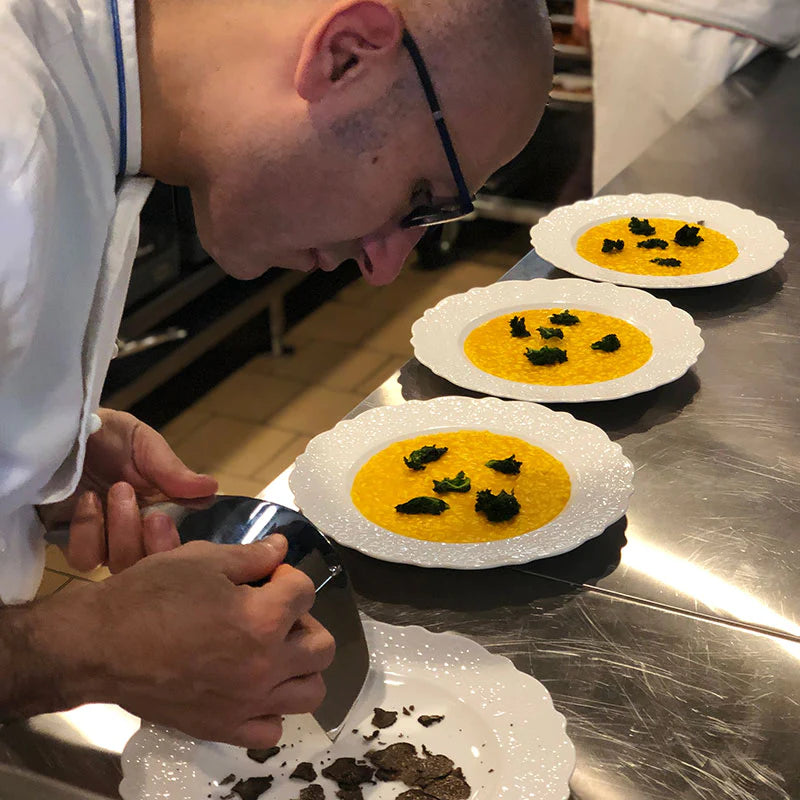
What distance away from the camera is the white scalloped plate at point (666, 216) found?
1929 millimetres

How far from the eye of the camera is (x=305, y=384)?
12.2 ft

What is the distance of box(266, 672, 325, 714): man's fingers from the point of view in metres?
1.03

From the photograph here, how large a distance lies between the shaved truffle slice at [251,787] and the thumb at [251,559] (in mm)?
175

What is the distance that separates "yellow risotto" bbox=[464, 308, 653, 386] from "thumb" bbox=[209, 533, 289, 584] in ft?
2.20

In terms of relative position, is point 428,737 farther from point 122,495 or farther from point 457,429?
point 457,429

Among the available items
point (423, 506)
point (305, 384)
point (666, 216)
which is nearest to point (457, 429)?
point (423, 506)

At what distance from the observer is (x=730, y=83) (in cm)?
299

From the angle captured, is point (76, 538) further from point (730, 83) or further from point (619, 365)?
point (730, 83)

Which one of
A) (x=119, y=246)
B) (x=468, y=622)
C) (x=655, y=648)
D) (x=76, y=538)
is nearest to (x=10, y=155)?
(x=119, y=246)

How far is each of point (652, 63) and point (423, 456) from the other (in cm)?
221

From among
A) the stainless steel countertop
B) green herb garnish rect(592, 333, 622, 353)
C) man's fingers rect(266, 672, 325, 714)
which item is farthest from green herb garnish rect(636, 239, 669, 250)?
man's fingers rect(266, 672, 325, 714)

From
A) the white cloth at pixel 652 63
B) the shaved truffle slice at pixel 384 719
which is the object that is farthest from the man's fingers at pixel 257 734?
the white cloth at pixel 652 63

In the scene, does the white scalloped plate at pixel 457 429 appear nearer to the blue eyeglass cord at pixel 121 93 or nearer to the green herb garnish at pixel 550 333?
the green herb garnish at pixel 550 333

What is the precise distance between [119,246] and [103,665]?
1.32ft
